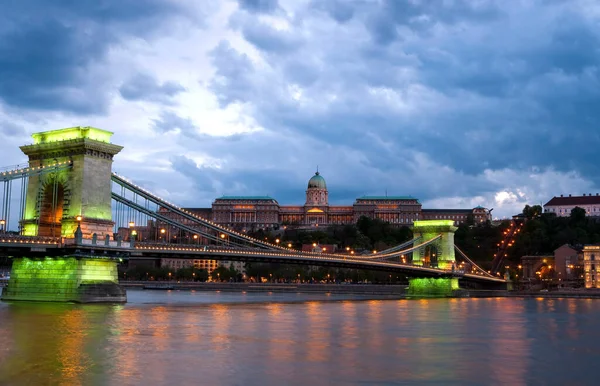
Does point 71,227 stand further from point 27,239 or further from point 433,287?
point 433,287

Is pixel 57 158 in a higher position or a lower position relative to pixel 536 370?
higher

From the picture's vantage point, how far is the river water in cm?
1741

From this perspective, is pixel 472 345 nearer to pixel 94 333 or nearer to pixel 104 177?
pixel 94 333

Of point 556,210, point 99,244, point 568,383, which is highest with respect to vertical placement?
point 556,210

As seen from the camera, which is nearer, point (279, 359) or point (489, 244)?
point (279, 359)

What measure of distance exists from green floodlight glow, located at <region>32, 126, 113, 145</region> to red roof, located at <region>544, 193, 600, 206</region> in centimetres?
14161

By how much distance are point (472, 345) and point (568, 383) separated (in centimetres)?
801

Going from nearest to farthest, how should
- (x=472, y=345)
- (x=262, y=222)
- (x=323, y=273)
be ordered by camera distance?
(x=472, y=345), (x=323, y=273), (x=262, y=222)

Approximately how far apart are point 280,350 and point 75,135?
2692 centimetres

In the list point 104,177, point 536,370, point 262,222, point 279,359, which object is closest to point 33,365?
point 279,359

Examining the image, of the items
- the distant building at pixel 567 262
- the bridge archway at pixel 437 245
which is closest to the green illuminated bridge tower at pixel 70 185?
the bridge archway at pixel 437 245

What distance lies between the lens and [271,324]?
110 ft

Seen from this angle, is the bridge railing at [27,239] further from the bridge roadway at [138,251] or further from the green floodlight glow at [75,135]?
the green floodlight glow at [75,135]

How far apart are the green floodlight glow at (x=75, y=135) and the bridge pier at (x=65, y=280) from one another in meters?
7.31
